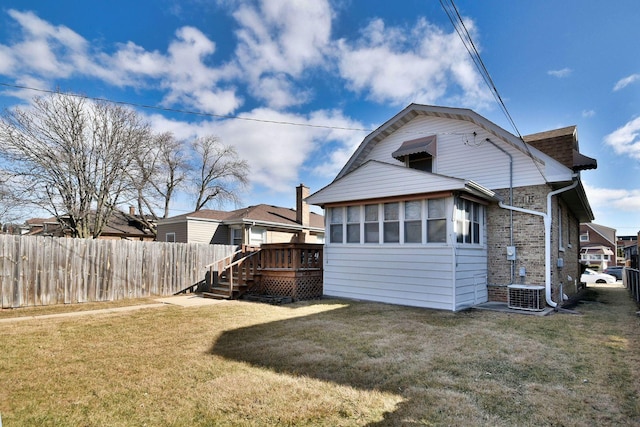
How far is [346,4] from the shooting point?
1055 cm

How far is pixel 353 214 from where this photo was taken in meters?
10.7

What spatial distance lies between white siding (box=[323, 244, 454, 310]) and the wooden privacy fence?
5863mm

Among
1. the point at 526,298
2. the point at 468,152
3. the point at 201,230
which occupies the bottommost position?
the point at 526,298

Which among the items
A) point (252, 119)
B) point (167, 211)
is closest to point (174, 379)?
point (252, 119)

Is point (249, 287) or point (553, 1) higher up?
point (553, 1)

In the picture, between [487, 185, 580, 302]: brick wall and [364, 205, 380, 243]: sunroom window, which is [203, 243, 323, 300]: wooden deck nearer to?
[364, 205, 380, 243]: sunroom window

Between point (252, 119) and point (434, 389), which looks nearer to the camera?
point (434, 389)

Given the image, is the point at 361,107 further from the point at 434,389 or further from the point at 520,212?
the point at 434,389

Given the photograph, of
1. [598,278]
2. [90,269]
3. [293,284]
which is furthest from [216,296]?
[598,278]

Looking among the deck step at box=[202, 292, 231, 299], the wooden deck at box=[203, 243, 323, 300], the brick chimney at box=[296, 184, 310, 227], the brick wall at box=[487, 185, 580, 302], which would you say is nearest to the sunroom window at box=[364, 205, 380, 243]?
the wooden deck at box=[203, 243, 323, 300]

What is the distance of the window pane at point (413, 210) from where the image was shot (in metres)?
9.34

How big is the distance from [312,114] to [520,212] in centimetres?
1010

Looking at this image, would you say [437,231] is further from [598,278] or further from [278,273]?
[598,278]

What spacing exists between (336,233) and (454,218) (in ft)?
12.4
